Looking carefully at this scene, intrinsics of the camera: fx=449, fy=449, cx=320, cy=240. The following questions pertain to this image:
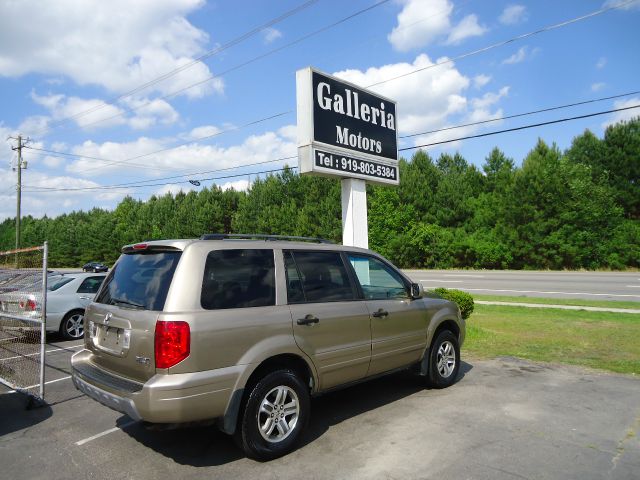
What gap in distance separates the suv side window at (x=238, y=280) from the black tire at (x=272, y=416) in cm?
68

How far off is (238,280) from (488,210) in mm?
35731

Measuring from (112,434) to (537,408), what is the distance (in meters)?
4.42

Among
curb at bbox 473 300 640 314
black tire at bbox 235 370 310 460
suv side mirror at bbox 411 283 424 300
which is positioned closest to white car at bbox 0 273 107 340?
black tire at bbox 235 370 310 460

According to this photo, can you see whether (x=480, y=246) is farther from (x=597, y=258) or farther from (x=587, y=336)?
(x=587, y=336)

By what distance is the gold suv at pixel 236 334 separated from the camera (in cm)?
333

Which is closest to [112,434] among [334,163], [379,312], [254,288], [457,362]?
[254,288]

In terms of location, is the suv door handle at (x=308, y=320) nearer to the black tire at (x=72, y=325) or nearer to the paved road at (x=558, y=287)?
the black tire at (x=72, y=325)

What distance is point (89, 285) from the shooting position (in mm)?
10258

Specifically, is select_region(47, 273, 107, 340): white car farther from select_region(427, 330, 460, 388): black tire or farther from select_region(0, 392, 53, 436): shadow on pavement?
select_region(427, 330, 460, 388): black tire

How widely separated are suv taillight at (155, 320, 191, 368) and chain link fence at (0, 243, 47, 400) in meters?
3.11

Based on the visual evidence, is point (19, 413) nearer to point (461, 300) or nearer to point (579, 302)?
point (461, 300)

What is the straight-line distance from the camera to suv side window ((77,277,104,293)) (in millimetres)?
10054

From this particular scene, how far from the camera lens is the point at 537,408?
192 inches

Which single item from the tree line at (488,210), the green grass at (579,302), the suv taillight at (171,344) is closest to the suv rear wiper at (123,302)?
the suv taillight at (171,344)
